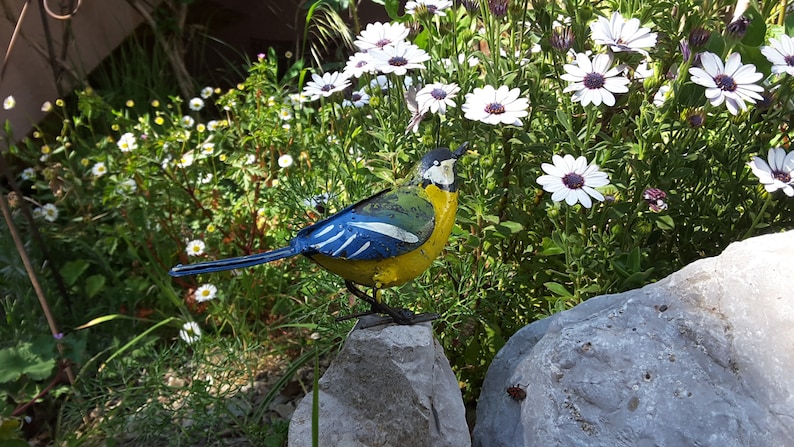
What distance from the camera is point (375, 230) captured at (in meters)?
1.18

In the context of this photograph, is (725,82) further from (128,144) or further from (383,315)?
(128,144)

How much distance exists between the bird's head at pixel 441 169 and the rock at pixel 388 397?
1.03ft

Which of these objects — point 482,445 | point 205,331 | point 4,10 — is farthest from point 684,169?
point 4,10

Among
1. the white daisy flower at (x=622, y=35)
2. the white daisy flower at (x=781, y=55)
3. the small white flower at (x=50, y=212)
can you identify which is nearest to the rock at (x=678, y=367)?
the white daisy flower at (x=781, y=55)

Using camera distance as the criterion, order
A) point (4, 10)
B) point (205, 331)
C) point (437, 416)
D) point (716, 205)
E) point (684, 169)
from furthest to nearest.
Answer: point (4, 10), point (205, 331), point (716, 205), point (684, 169), point (437, 416)

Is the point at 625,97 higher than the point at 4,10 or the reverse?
the reverse

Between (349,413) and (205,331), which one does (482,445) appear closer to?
(349,413)

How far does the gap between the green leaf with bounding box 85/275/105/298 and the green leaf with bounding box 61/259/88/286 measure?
4cm

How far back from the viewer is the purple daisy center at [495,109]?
139cm

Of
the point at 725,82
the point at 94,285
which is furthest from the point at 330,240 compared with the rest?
the point at 94,285

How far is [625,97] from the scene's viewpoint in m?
1.60

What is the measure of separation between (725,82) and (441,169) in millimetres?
644

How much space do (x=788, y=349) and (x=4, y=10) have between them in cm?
317

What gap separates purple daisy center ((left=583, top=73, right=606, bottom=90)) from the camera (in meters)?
1.37
